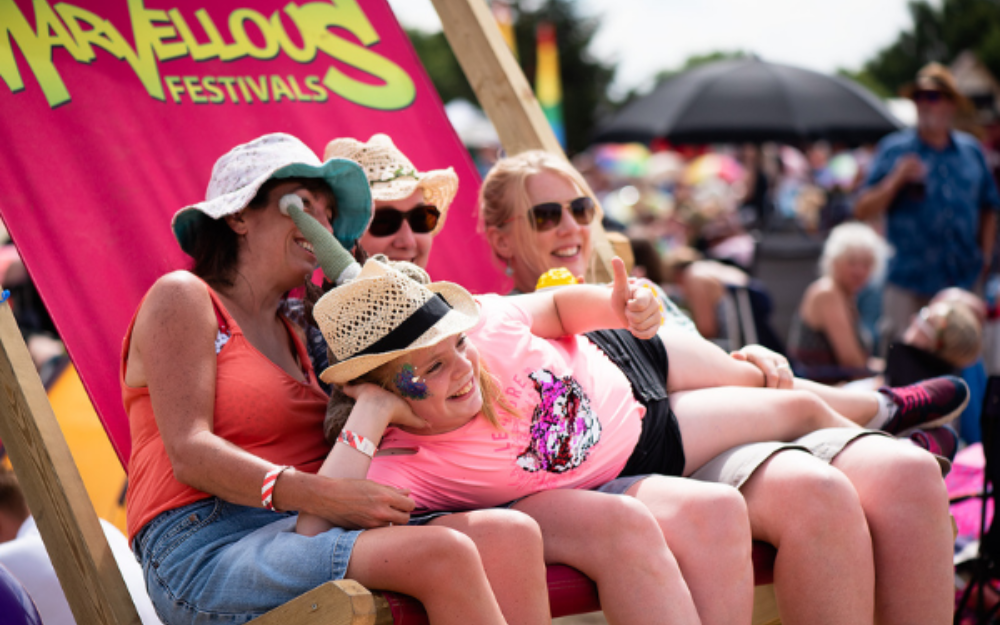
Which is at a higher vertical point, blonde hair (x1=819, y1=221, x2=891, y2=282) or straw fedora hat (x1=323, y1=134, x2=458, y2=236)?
straw fedora hat (x1=323, y1=134, x2=458, y2=236)

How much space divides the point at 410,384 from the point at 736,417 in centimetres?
96

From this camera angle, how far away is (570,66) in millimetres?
43156

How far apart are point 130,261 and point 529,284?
1158 millimetres

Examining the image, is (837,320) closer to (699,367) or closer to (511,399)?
(699,367)

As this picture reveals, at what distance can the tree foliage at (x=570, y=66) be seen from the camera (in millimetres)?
40500

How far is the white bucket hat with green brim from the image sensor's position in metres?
2.33

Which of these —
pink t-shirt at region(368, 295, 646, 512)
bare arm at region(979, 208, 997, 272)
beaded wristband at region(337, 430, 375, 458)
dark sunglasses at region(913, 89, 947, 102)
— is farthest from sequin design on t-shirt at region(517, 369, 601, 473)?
bare arm at region(979, 208, 997, 272)

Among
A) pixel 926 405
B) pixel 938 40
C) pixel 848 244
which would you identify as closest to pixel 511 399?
pixel 926 405

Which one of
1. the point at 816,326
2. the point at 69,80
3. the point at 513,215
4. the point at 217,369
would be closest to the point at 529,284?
the point at 513,215

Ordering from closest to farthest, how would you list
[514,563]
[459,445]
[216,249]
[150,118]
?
[514,563] → [459,445] → [216,249] → [150,118]

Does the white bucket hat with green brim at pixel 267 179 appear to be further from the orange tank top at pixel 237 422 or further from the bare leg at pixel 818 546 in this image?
the bare leg at pixel 818 546

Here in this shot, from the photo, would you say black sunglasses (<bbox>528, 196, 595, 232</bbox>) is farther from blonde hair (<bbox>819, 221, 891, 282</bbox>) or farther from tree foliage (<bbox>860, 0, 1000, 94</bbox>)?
tree foliage (<bbox>860, 0, 1000, 94</bbox>)

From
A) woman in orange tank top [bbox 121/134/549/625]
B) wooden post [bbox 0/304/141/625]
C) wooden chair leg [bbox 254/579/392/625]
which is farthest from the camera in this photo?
wooden post [bbox 0/304/141/625]

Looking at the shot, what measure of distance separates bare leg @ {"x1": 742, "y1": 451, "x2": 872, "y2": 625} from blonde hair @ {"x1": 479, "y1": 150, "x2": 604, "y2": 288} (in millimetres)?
1132
